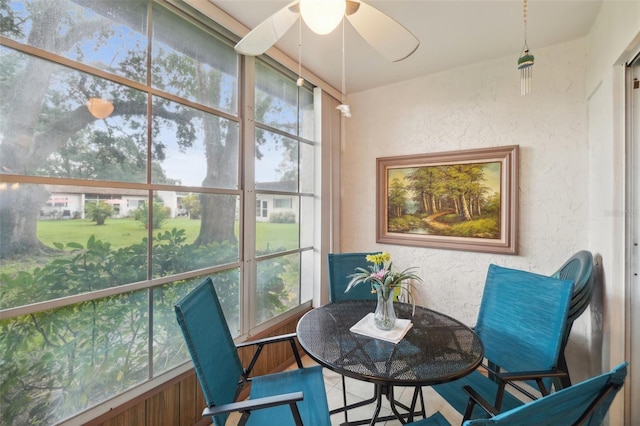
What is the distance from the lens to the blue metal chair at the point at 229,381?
1.10 meters

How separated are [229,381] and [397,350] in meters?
0.85

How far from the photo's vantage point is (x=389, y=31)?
1.26 m

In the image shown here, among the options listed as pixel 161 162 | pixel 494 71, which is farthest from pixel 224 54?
pixel 494 71

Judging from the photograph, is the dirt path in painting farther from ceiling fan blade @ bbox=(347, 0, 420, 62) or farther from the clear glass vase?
ceiling fan blade @ bbox=(347, 0, 420, 62)

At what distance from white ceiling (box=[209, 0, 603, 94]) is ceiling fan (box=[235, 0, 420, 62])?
0.63 meters

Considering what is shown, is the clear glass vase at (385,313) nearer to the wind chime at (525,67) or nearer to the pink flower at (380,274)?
the pink flower at (380,274)

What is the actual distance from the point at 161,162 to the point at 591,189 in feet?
10.1

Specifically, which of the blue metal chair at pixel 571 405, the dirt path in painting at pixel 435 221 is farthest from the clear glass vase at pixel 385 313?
the dirt path in painting at pixel 435 221

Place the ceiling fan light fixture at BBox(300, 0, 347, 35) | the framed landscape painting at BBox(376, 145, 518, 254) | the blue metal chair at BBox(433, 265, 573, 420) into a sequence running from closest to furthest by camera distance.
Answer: the ceiling fan light fixture at BBox(300, 0, 347, 35)
the blue metal chair at BBox(433, 265, 573, 420)
the framed landscape painting at BBox(376, 145, 518, 254)

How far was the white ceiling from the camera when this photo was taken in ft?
5.89

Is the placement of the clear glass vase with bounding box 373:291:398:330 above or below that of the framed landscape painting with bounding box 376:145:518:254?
below

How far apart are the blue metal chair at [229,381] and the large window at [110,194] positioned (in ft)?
1.70

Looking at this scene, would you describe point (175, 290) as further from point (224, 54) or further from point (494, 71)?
point (494, 71)

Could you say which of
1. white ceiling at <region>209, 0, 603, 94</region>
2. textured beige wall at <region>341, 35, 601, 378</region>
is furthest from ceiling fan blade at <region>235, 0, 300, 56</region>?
textured beige wall at <region>341, 35, 601, 378</region>
